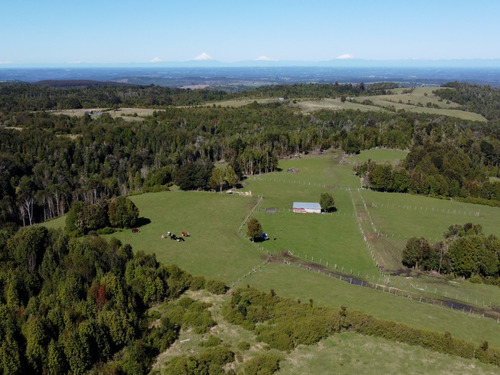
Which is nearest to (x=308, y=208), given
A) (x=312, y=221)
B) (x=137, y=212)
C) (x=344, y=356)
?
(x=312, y=221)

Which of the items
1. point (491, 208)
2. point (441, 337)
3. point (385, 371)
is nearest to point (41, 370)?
point (385, 371)

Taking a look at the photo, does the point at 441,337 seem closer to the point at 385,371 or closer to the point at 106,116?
the point at 385,371

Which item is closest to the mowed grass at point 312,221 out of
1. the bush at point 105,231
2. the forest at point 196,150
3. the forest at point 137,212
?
the forest at point 137,212

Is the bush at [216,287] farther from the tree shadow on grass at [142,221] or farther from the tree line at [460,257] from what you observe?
the tree shadow on grass at [142,221]

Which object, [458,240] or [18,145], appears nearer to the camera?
[458,240]

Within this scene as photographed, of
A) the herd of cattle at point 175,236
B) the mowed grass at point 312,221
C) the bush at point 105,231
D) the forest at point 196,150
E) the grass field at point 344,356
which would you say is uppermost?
the forest at point 196,150

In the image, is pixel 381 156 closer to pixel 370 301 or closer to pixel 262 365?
pixel 370 301
